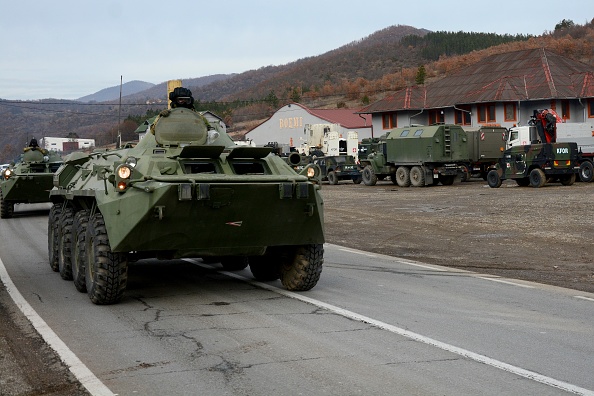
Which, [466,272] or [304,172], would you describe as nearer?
[304,172]

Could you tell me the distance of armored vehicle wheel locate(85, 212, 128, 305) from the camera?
9.91 m

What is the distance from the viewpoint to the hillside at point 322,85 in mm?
110438

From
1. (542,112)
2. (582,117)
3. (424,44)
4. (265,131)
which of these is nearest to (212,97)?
(424,44)

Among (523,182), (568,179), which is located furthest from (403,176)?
(568,179)

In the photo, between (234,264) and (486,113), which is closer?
(234,264)

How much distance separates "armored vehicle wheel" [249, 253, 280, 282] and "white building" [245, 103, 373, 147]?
215ft

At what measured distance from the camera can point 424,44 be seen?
165625 millimetres

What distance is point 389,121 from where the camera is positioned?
6969cm

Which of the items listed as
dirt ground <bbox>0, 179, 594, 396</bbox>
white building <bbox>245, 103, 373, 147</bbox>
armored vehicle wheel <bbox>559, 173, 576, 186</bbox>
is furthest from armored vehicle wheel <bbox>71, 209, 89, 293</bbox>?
white building <bbox>245, 103, 373, 147</bbox>

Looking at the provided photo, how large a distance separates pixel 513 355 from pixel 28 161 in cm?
2244

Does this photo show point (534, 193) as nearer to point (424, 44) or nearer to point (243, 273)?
point (243, 273)

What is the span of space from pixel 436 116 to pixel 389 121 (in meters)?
4.75

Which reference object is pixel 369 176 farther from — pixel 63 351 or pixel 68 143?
pixel 68 143

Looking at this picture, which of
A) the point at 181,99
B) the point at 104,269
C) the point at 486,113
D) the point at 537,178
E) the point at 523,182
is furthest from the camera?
the point at 486,113
